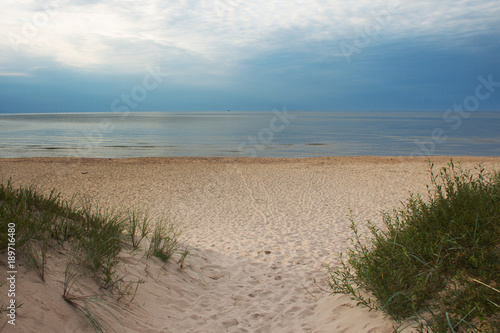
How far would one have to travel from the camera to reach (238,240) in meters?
7.04

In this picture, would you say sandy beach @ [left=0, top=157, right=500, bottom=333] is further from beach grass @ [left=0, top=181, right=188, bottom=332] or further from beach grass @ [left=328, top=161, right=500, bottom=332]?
beach grass @ [left=328, top=161, right=500, bottom=332]

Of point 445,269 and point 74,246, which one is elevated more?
point 445,269

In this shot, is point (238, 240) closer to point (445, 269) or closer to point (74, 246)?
point (74, 246)

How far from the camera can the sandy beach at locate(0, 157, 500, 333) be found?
3277 mm


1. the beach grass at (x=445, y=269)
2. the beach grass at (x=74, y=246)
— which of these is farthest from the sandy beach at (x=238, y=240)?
the beach grass at (x=445, y=269)

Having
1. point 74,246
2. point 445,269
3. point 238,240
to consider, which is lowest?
point 238,240

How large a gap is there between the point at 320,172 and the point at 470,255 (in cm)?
1380

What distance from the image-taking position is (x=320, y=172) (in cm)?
1659

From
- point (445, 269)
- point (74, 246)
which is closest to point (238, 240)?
A: point (74, 246)

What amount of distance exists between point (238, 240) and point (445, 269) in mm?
4571

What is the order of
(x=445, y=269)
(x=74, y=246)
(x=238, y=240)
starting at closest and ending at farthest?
(x=445, y=269) → (x=74, y=246) → (x=238, y=240)

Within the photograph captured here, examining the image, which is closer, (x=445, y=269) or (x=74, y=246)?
(x=445, y=269)

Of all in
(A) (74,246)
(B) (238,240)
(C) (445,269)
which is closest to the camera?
(C) (445,269)

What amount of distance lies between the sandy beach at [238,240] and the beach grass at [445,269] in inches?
12.0
